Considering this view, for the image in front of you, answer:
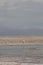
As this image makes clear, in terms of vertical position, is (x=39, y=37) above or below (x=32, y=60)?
above

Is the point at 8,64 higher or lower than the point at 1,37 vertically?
lower

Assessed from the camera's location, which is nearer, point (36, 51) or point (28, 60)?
point (28, 60)

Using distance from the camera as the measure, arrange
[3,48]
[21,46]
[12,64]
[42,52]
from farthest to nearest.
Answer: [21,46] < [3,48] < [42,52] < [12,64]

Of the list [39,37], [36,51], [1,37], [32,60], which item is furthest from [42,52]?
[1,37]

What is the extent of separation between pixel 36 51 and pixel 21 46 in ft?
4.17

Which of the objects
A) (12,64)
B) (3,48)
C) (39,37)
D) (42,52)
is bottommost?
(12,64)

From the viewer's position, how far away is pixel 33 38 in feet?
28.8

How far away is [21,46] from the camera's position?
21.6ft

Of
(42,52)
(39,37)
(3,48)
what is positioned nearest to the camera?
(42,52)

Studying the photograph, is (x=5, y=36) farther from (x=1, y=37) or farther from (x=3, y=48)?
(x=3, y=48)

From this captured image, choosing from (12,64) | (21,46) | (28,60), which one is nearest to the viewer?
(12,64)

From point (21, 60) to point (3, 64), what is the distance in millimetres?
841

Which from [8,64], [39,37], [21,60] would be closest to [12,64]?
[8,64]

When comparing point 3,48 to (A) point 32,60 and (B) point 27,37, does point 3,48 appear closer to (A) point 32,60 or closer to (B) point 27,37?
(A) point 32,60
